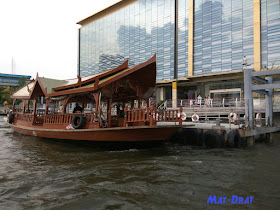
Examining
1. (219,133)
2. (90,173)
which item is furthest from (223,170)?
(219,133)

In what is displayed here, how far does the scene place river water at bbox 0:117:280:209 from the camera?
3299 millimetres

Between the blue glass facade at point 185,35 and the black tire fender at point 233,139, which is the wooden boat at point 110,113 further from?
the blue glass facade at point 185,35

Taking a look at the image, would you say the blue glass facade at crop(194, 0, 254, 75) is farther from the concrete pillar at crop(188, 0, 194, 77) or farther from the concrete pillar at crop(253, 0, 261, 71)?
the concrete pillar at crop(188, 0, 194, 77)

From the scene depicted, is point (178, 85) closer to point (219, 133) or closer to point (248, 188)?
point (219, 133)

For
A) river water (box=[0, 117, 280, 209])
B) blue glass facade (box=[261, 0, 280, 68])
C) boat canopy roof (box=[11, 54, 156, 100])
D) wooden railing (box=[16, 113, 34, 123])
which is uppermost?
blue glass facade (box=[261, 0, 280, 68])

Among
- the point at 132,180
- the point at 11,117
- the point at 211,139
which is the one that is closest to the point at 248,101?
Answer: the point at 211,139

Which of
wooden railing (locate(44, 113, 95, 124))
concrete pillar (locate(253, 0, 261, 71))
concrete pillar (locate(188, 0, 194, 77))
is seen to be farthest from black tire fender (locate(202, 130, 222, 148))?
concrete pillar (locate(188, 0, 194, 77))

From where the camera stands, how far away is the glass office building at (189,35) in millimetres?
20000

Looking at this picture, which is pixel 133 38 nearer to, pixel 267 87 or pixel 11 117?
pixel 11 117

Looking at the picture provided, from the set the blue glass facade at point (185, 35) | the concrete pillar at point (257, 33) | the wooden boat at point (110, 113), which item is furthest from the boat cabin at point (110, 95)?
the blue glass facade at point (185, 35)

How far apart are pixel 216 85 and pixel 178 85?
4970 millimetres

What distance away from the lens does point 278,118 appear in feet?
49.6

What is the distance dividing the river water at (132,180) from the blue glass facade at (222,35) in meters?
17.2

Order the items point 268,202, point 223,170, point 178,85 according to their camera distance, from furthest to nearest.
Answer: point 178,85 → point 223,170 → point 268,202
